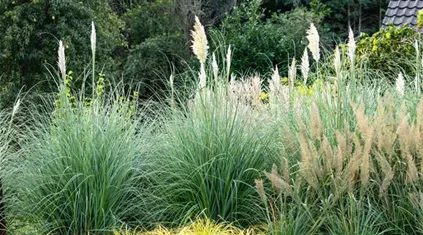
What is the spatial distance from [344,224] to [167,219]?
1466 millimetres

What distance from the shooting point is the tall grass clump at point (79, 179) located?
4867mm

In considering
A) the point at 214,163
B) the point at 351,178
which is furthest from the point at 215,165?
the point at 351,178

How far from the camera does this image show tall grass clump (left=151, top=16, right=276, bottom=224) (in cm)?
495

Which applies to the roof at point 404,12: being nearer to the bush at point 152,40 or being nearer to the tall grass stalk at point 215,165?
the tall grass stalk at point 215,165

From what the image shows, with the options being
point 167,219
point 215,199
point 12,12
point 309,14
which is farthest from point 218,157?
point 309,14

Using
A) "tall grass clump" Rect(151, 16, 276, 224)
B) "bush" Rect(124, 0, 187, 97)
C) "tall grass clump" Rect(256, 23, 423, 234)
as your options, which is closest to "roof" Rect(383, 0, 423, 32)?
"tall grass clump" Rect(151, 16, 276, 224)

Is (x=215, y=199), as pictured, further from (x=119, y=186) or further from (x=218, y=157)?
(x=119, y=186)

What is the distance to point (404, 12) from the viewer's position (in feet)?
39.0

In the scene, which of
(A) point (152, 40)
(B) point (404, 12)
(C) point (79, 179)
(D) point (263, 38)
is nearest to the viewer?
(C) point (79, 179)

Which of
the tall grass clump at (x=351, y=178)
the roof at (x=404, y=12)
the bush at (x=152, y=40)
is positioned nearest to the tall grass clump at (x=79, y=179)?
the tall grass clump at (x=351, y=178)

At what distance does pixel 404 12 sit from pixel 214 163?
8010 mm

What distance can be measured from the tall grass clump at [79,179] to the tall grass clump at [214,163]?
0.26 metres

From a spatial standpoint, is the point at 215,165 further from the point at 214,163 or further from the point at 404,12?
the point at 404,12

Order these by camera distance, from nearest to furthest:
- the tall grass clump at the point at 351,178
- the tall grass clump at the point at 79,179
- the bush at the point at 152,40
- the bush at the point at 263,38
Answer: the tall grass clump at the point at 351,178 → the tall grass clump at the point at 79,179 → the bush at the point at 263,38 → the bush at the point at 152,40
